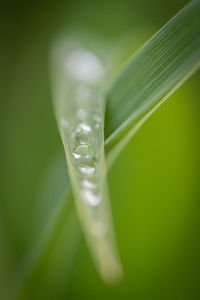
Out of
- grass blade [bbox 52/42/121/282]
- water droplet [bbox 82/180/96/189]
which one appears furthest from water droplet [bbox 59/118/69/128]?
water droplet [bbox 82/180/96/189]

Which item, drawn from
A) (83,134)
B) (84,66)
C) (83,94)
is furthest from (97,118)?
(84,66)

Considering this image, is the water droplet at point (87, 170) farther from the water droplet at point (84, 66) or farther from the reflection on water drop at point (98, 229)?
the water droplet at point (84, 66)

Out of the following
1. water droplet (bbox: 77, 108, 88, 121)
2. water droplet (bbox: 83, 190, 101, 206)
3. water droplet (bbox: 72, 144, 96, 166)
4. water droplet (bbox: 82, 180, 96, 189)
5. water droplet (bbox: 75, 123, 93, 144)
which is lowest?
water droplet (bbox: 83, 190, 101, 206)

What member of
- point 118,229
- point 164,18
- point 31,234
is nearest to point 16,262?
point 31,234

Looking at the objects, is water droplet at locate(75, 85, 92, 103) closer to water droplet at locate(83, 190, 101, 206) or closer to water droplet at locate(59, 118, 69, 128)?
water droplet at locate(59, 118, 69, 128)

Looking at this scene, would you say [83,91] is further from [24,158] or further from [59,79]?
[24,158]

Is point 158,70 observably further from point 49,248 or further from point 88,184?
point 49,248
